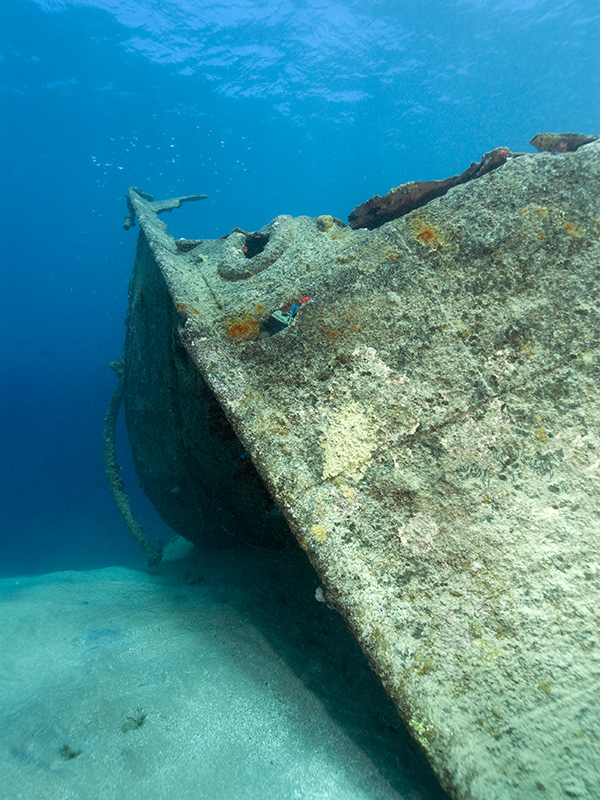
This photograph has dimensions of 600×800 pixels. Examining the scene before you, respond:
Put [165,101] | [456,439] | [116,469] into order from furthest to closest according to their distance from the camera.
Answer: [165,101], [116,469], [456,439]

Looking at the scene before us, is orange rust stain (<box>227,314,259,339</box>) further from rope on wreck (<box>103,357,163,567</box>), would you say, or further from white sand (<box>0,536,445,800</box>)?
rope on wreck (<box>103,357,163,567</box>)

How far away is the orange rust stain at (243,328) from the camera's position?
207 cm

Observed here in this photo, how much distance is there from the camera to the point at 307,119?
59.4m

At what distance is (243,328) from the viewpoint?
82.8 inches

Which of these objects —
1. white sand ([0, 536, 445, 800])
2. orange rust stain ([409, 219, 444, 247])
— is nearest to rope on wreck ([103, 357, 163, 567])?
white sand ([0, 536, 445, 800])

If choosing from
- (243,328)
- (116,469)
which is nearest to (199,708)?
(243,328)

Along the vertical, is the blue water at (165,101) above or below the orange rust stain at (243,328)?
above

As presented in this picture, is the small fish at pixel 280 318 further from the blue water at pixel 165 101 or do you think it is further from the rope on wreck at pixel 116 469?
the blue water at pixel 165 101

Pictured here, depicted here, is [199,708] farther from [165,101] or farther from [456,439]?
[165,101]

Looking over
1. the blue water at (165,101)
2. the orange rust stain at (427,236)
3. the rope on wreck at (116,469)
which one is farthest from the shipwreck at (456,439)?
the blue water at (165,101)

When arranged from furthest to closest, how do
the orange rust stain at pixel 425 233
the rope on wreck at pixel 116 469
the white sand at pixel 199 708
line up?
the rope on wreck at pixel 116 469, the orange rust stain at pixel 425 233, the white sand at pixel 199 708

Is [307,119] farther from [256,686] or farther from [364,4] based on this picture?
[256,686]

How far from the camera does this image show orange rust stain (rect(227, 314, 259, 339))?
207cm

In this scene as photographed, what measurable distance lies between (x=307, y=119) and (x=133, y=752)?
7556cm
